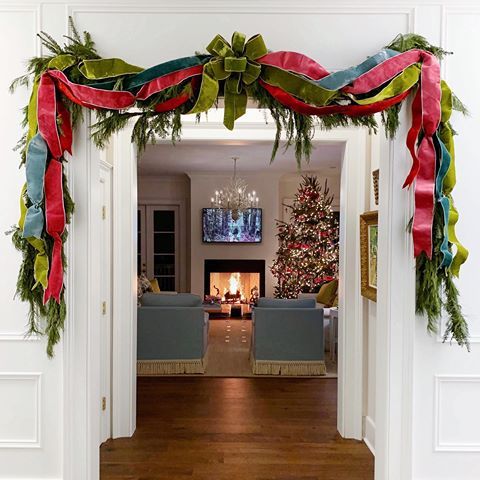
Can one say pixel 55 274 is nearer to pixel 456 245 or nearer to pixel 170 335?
pixel 456 245

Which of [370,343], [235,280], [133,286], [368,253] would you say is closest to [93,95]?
[133,286]

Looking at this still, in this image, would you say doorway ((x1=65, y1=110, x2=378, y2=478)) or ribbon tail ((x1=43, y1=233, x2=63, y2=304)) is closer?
ribbon tail ((x1=43, y1=233, x2=63, y2=304))

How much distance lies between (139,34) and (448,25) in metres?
1.45

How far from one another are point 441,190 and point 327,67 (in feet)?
2.55

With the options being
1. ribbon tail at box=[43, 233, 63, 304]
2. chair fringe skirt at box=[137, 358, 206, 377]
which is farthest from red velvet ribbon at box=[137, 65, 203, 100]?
chair fringe skirt at box=[137, 358, 206, 377]

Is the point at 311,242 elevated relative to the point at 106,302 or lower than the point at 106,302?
elevated

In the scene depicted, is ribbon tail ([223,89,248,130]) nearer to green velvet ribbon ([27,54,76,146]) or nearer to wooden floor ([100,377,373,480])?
green velvet ribbon ([27,54,76,146])

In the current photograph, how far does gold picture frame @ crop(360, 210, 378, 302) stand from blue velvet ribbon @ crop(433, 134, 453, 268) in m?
1.16

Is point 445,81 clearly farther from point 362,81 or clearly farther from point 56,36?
point 56,36

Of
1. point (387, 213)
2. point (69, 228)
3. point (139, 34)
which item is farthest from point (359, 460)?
point (139, 34)

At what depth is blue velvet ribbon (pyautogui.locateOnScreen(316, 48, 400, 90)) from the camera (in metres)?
1.97

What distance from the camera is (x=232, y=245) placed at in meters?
8.98

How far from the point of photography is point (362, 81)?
2.00 m

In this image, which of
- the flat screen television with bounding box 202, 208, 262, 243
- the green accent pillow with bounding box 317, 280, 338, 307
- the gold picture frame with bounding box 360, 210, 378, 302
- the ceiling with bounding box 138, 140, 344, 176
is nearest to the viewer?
the gold picture frame with bounding box 360, 210, 378, 302
